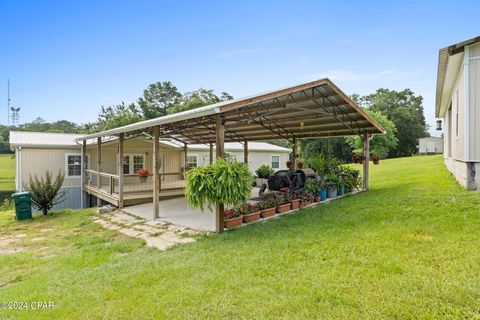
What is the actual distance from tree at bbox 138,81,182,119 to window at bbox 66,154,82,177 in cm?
2426

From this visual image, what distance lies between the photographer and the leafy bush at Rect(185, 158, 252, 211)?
5.53 meters

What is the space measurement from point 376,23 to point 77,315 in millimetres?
14176

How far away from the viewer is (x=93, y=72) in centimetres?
2358

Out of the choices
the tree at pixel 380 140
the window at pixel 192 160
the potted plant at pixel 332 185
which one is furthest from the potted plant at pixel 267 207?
the tree at pixel 380 140

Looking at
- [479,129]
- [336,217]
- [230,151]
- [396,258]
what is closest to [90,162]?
[230,151]

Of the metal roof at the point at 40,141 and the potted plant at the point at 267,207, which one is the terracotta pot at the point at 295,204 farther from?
the metal roof at the point at 40,141

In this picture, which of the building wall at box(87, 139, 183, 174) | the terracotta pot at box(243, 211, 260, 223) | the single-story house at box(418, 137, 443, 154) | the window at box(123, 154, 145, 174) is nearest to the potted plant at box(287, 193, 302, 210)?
the terracotta pot at box(243, 211, 260, 223)

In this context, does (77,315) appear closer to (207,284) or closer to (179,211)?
(207,284)

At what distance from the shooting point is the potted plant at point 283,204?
23.9 feet

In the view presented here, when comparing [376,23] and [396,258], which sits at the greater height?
[376,23]

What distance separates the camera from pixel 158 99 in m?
41.0

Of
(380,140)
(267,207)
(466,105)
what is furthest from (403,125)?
(267,207)

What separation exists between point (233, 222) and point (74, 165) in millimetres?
12153

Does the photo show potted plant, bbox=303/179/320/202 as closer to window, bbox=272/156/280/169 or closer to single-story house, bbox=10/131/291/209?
single-story house, bbox=10/131/291/209
